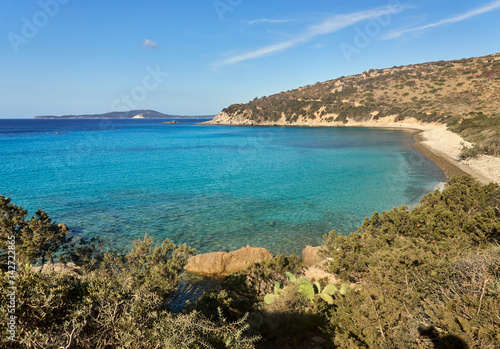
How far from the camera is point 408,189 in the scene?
23.6 m

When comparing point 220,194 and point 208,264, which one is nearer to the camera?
point 208,264

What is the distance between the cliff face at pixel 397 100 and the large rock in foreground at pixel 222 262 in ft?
233

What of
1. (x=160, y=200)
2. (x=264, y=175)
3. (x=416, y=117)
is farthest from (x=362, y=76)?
(x=160, y=200)

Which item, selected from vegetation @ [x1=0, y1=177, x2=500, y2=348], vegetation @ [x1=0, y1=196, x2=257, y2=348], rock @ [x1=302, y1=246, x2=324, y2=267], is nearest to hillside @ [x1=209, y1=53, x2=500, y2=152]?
rock @ [x1=302, y1=246, x2=324, y2=267]

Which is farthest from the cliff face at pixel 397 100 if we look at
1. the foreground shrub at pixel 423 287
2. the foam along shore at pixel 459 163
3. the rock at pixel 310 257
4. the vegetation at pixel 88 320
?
the vegetation at pixel 88 320

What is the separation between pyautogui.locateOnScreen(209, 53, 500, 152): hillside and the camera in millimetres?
77256

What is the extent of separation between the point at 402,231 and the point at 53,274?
1039 cm

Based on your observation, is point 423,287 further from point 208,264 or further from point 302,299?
point 208,264

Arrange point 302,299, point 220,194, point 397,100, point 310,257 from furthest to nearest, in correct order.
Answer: point 397,100 → point 220,194 → point 310,257 → point 302,299

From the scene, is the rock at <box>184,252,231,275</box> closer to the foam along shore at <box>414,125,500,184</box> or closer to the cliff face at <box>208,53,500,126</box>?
the foam along shore at <box>414,125,500,184</box>

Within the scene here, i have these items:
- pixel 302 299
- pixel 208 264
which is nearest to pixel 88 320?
pixel 302 299

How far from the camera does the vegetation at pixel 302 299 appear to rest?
4.19m

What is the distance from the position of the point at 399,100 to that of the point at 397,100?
65cm

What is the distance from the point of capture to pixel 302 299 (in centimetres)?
766
